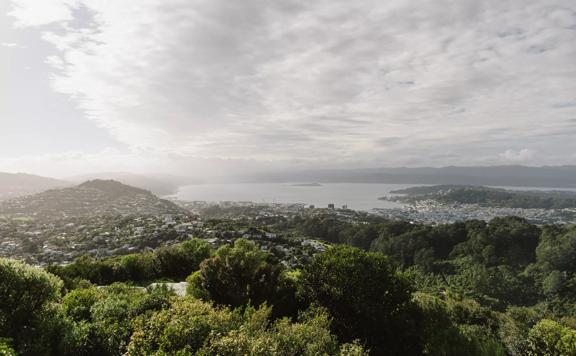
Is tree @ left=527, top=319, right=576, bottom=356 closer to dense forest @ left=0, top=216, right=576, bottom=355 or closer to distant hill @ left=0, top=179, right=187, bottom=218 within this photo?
dense forest @ left=0, top=216, right=576, bottom=355

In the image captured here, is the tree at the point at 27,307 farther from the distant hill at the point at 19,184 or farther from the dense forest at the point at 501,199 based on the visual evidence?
the dense forest at the point at 501,199

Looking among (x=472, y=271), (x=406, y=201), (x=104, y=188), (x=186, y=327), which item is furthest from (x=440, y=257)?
(x=406, y=201)

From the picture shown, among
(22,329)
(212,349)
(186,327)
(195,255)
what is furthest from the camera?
(195,255)

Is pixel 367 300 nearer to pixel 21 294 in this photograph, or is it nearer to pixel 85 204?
pixel 21 294

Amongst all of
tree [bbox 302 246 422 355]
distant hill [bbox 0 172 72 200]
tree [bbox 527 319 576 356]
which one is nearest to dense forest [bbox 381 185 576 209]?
tree [bbox 527 319 576 356]

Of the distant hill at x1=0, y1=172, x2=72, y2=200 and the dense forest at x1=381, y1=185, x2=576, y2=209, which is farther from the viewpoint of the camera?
the dense forest at x1=381, y1=185, x2=576, y2=209

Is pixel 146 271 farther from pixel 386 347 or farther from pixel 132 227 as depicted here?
pixel 132 227

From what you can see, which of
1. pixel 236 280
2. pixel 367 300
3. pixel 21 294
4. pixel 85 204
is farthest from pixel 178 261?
pixel 85 204
